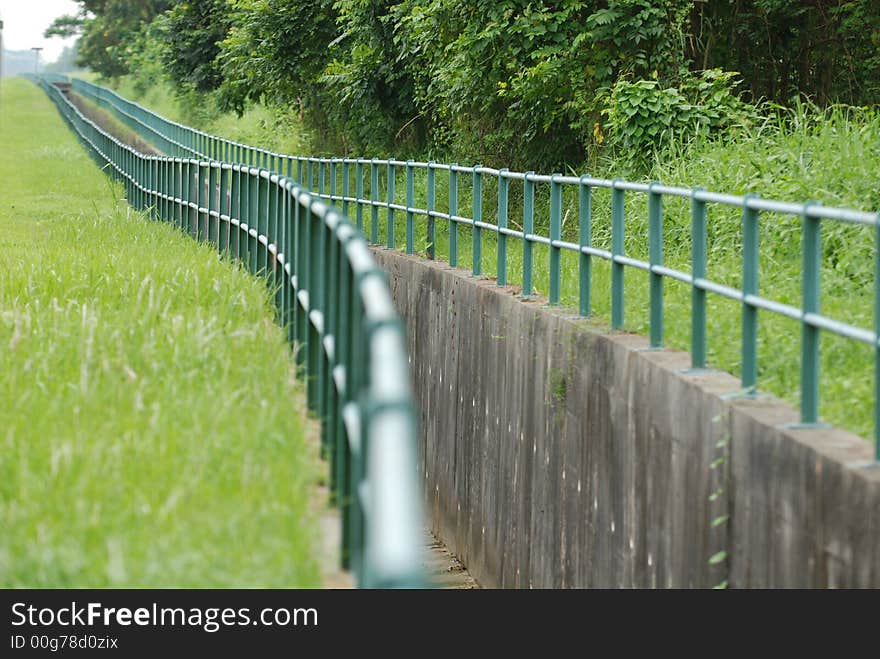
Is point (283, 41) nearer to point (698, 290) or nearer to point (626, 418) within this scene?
point (626, 418)

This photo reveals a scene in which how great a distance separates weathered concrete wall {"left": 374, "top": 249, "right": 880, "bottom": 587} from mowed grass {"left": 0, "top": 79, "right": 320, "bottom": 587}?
6.46 feet

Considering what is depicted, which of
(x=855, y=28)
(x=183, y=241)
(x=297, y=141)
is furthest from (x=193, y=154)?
(x=183, y=241)

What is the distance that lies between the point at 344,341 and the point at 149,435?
890 mm

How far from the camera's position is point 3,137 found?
5034cm

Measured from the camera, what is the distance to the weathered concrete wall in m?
6.56

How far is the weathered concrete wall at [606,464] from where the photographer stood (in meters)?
6.56

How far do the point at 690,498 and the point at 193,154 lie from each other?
27.1 meters

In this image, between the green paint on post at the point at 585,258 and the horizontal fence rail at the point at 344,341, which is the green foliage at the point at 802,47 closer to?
the horizontal fence rail at the point at 344,341

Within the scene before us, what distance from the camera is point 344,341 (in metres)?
5.91

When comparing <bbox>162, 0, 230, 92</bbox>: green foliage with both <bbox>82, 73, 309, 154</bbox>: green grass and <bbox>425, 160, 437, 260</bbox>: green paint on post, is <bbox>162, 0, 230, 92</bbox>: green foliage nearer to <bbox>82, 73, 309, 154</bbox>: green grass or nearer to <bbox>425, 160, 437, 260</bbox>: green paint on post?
<bbox>82, 73, 309, 154</bbox>: green grass

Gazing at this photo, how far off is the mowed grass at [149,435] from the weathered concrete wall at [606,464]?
1969mm

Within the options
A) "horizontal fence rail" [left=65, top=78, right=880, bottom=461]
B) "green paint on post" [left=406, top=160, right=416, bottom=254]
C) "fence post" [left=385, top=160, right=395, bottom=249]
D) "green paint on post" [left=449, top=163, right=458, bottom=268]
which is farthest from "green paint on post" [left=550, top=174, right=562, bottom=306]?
"fence post" [left=385, top=160, right=395, bottom=249]

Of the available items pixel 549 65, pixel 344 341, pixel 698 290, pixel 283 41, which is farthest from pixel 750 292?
Answer: pixel 283 41
